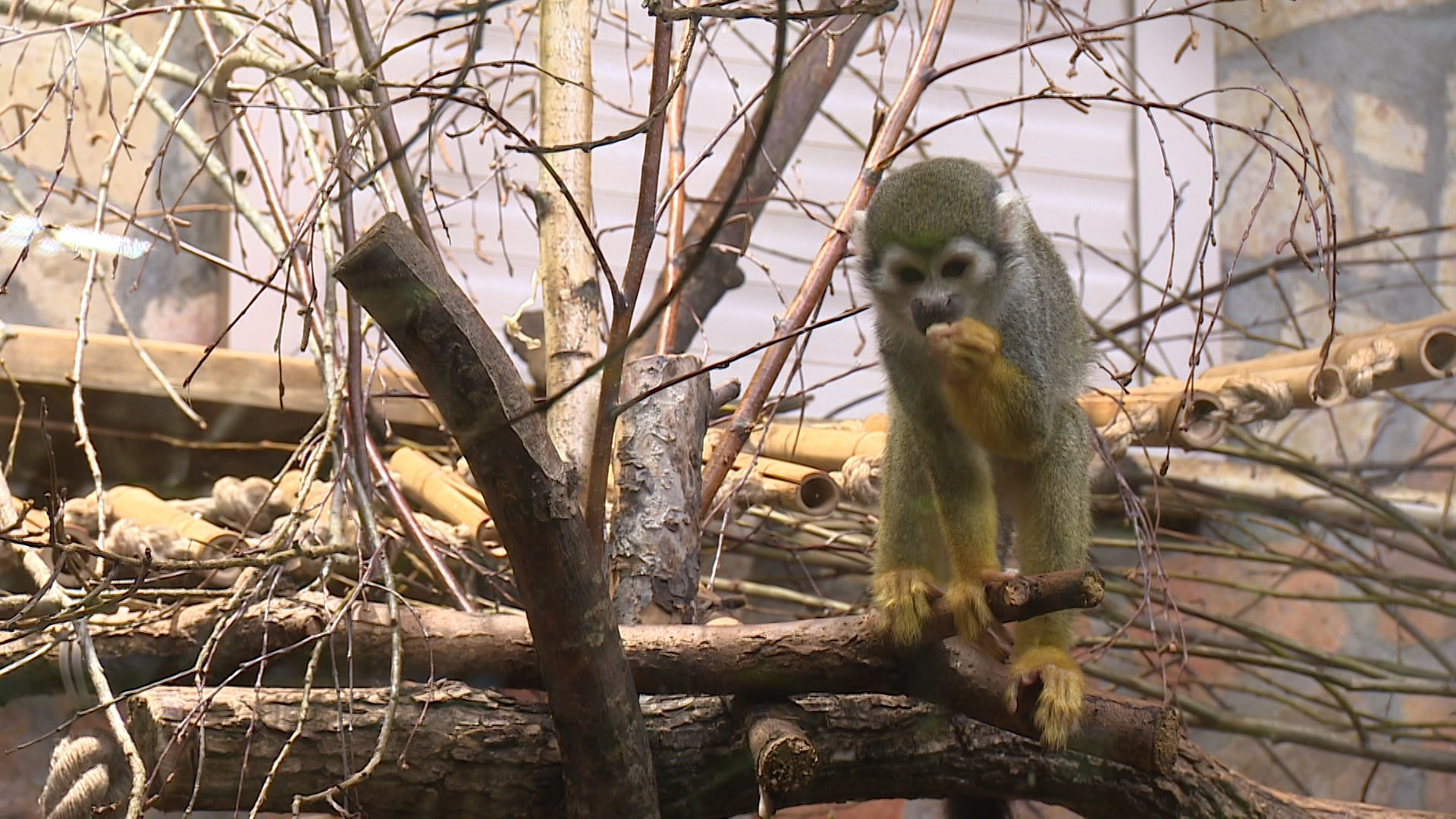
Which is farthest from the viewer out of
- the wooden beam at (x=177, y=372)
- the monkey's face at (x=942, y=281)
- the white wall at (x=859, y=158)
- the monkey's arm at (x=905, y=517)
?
the white wall at (x=859, y=158)

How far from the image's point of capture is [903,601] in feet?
6.32

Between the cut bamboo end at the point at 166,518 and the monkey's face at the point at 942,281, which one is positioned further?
the cut bamboo end at the point at 166,518

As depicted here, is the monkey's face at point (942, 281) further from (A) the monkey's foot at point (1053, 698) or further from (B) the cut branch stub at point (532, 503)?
(B) the cut branch stub at point (532, 503)

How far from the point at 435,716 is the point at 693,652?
1.35ft

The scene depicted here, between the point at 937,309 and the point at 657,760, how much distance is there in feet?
2.78

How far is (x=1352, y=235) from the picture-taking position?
4512 millimetres

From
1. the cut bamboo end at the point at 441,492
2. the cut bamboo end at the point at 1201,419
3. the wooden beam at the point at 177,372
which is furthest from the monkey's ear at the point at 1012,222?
the wooden beam at the point at 177,372

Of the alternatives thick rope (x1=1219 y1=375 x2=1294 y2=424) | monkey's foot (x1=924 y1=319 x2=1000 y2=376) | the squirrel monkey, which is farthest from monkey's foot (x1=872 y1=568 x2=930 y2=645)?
thick rope (x1=1219 y1=375 x2=1294 y2=424)

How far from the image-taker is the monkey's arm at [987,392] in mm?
1908

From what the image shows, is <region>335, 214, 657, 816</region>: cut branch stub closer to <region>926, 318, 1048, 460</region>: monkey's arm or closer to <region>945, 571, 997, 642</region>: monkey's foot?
<region>945, 571, 997, 642</region>: monkey's foot

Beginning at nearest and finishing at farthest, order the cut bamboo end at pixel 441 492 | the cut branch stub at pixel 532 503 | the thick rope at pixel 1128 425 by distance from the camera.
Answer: the cut branch stub at pixel 532 503, the cut bamboo end at pixel 441 492, the thick rope at pixel 1128 425

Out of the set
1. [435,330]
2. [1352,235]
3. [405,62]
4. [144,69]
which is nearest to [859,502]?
[435,330]

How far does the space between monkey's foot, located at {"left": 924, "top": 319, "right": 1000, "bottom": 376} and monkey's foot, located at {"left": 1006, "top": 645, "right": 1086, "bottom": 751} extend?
0.49 metres

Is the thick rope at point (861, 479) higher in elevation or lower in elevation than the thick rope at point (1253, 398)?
lower
